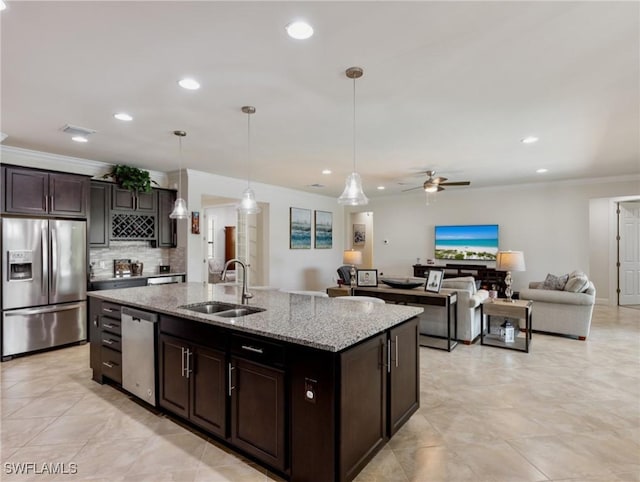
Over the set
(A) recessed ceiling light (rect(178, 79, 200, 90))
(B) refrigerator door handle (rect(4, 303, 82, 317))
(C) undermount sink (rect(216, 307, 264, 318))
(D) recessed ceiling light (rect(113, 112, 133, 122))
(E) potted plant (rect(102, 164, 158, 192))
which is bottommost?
(B) refrigerator door handle (rect(4, 303, 82, 317))

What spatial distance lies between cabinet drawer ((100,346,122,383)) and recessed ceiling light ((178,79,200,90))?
7.82 feet

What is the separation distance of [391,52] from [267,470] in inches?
107

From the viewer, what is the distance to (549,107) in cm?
313

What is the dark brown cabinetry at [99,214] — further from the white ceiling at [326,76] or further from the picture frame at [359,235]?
the picture frame at [359,235]

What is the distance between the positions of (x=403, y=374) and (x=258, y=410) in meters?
1.04

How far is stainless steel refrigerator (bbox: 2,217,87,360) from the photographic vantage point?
4.02 metres

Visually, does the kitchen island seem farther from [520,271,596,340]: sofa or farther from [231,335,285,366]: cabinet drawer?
[520,271,596,340]: sofa

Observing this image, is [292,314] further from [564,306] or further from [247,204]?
[564,306]

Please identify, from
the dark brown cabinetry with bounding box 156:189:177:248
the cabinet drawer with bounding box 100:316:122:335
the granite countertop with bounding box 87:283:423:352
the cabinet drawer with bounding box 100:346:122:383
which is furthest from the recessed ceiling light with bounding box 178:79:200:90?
the dark brown cabinetry with bounding box 156:189:177:248

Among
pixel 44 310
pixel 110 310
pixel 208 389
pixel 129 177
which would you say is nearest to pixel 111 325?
pixel 110 310

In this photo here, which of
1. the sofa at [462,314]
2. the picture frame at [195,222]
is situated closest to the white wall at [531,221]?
the sofa at [462,314]

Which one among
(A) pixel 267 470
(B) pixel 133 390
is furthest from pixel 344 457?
(B) pixel 133 390

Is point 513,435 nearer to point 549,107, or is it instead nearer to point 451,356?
point 451,356

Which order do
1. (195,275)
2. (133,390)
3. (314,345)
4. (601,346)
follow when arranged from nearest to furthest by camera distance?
(314,345)
(133,390)
(601,346)
(195,275)
